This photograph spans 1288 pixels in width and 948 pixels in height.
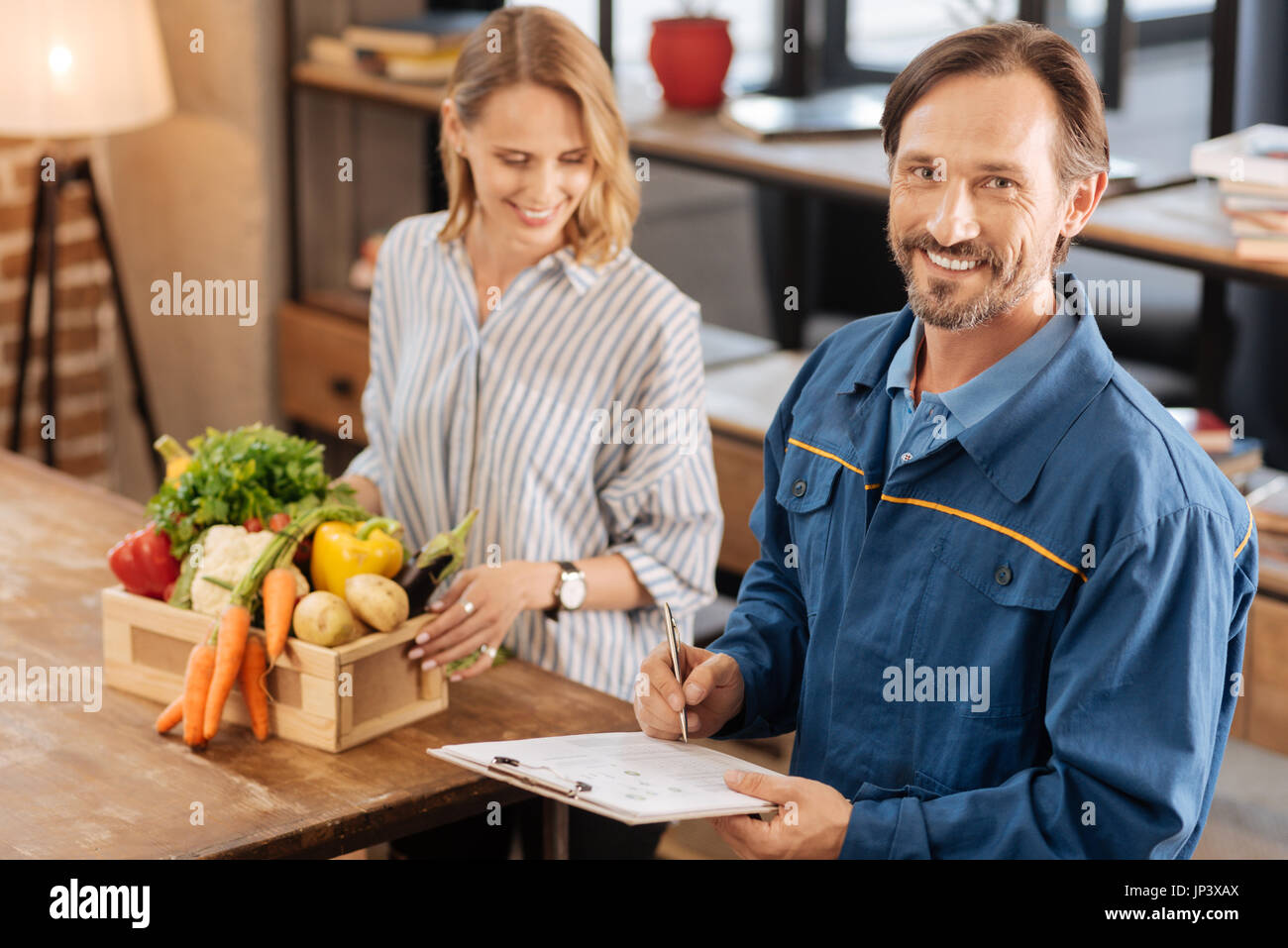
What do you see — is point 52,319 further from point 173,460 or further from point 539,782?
point 539,782

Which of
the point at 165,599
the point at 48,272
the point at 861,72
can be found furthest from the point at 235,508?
the point at 861,72

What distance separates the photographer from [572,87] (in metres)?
2.12

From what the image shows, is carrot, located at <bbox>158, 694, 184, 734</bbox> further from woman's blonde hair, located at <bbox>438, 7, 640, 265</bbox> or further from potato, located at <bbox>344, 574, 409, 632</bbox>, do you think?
woman's blonde hair, located at <bbox>438, 7, 640, 265</bbox>

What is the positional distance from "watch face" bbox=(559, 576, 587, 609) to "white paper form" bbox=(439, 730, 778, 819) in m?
0.49

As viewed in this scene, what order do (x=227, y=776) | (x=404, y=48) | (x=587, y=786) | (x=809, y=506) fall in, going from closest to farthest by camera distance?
1. (x=587, y=786)
2. (x=809, y=506)
3. (x=227, y=776)
4. (x=404, y=48)

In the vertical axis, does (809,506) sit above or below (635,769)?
above

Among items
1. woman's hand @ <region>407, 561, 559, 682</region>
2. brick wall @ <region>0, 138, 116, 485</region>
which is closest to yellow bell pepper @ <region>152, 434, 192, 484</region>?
woman's hand @ <region>407, 561, 559, 682</region>

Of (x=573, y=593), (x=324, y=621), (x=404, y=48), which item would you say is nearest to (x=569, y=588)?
(x=573, y=593)

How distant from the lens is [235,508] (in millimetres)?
1966

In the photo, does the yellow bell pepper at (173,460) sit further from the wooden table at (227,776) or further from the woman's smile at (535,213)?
the woman's smile at (535,213)

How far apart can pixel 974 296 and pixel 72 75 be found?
2806mm

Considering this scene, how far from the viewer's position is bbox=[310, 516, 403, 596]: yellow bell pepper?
1882mm

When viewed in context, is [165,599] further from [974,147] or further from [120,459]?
[120,459]
